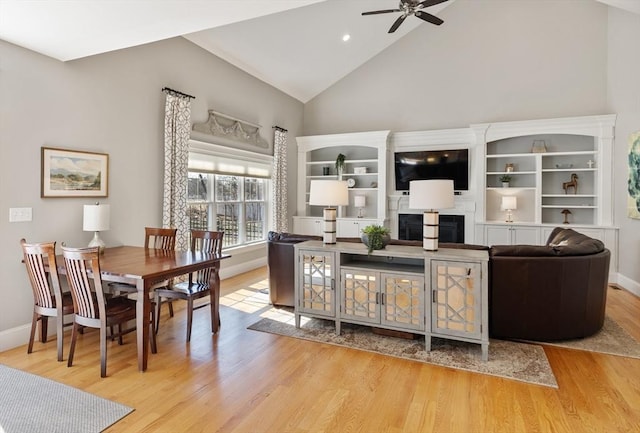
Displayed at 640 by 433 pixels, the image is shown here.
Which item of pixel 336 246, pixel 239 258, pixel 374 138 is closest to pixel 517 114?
pixel 374 138

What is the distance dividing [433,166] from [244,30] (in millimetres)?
4212

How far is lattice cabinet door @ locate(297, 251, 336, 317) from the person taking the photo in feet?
12.0

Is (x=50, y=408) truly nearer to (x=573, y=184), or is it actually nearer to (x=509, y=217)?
(x=509, y=217)

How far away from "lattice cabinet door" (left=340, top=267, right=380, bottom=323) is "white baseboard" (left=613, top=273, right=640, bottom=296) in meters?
4.27

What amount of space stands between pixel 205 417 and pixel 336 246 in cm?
193

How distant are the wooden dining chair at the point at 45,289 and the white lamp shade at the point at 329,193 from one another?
232 centimetres

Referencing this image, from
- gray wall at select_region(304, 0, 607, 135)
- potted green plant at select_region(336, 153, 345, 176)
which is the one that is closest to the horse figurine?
gray wall at select_region(304, 0, 607, 135)

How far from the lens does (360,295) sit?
140 inches

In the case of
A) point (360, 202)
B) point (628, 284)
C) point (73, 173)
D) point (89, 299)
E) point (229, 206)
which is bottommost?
point (628, 284)

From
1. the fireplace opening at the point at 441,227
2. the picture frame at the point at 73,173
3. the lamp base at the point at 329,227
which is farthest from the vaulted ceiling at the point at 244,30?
the fireplace opening at the point at 441,227

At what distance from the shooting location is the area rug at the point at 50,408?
2.19 m

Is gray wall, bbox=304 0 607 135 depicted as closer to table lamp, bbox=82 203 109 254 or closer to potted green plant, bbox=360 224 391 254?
potted green plant, bbox=360 224 391 254

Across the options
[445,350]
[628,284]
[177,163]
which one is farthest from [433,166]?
[177,163]

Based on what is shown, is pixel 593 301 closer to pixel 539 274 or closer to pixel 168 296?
pixel 539 274
